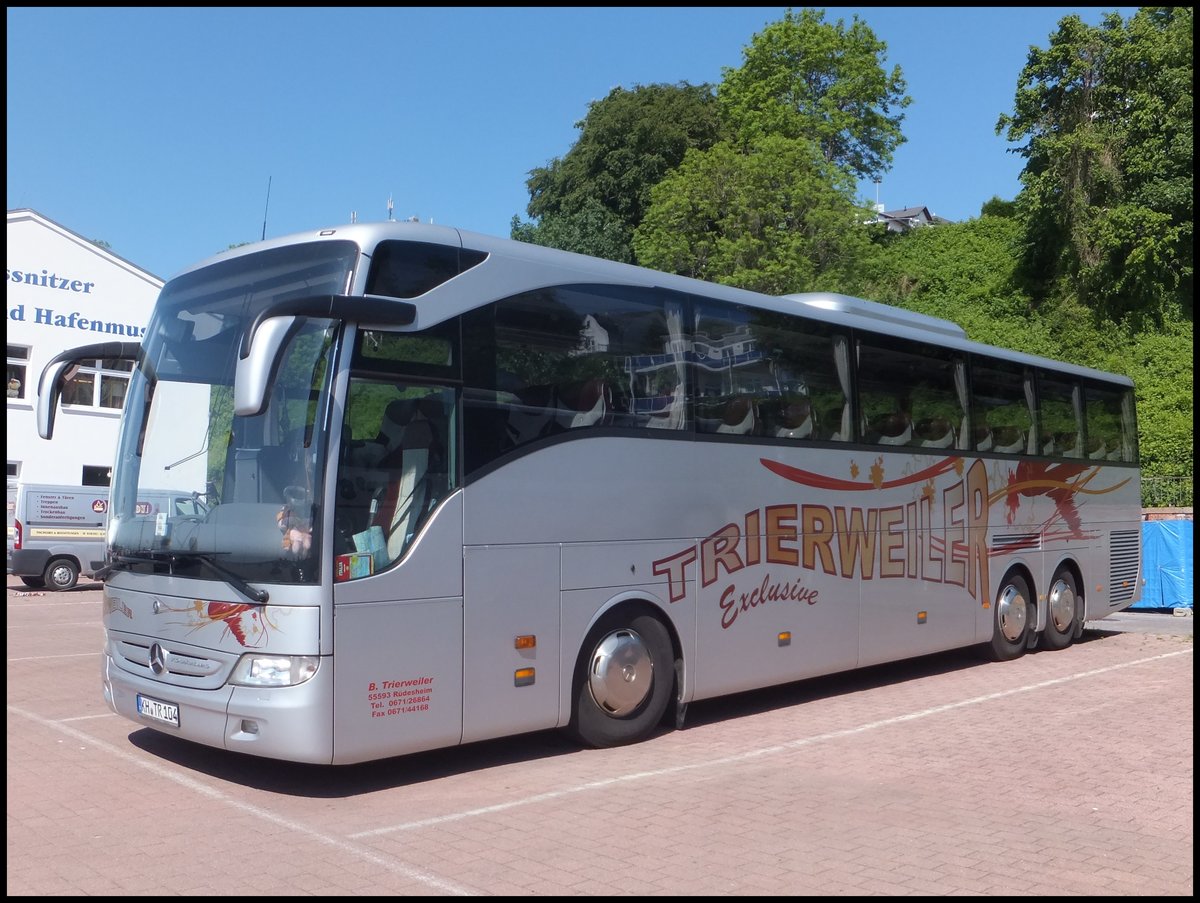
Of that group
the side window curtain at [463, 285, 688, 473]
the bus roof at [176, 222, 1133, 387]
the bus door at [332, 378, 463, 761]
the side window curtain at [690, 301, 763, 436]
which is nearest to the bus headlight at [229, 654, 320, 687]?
the bus door at [332, 378, 463, 761]

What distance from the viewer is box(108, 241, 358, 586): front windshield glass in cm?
703

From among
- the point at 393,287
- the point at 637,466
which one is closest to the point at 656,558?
the point at 637,466

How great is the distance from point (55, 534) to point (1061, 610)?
21324mm

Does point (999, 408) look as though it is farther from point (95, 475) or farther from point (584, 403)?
point (95, 475)

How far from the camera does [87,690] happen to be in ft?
37.7

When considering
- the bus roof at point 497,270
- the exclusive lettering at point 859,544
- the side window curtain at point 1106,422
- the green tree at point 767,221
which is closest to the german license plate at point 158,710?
the bus roof at point 497,270

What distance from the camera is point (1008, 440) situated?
14.1m

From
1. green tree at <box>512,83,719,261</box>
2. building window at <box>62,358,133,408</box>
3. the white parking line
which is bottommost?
the white parking line

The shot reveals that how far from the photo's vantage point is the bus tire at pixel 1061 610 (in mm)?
15367

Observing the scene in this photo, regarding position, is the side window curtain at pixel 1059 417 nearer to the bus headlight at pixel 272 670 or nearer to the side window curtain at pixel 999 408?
the side window curtain at pixel 999 408

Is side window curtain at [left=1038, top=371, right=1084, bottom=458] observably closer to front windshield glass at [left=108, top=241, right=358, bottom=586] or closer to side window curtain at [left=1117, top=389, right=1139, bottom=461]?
side window curtain at [left=1117, top=389, right=1139, bottom=461]

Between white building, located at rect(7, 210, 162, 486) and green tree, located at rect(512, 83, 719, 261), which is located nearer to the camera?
white building, located at rect(7, 210, 162, 486)

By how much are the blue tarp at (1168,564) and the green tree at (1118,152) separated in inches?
705

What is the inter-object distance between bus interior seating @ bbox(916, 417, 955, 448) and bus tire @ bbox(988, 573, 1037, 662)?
2396mm
